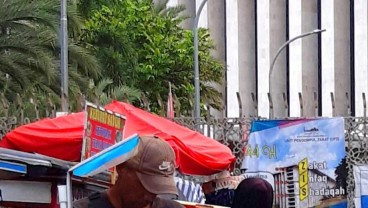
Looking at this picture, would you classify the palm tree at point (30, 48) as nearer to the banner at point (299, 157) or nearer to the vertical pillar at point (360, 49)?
the banner at point (299, 157)

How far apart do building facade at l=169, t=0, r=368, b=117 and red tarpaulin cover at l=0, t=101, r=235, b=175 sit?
29.3 meters

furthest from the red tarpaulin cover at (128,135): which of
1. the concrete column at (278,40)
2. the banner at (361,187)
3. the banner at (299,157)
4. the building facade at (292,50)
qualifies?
the concrete column at (278,40)

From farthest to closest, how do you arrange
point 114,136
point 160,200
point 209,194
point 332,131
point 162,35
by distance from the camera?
1. point 162,35
2. point 332,131
3. point 209,194
4. point 114,136
5. point 160,200

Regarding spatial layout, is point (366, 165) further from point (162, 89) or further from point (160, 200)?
point (162, 89)

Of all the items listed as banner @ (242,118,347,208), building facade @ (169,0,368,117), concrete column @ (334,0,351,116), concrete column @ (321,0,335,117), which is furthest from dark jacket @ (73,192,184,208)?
concrete column @ (334,0,351,116)

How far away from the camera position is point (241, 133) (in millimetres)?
12852

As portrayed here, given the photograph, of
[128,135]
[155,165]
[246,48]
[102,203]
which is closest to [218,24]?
[246,48]

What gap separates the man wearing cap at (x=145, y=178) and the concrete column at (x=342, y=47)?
37824 millimetres

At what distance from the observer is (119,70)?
25906 millimetres

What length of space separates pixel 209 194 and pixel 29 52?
891cm

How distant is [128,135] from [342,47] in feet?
108

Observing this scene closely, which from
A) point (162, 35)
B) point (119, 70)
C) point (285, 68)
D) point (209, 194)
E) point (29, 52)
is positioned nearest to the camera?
point (209, 194)

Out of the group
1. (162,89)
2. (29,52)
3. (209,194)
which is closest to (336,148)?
(209,194)

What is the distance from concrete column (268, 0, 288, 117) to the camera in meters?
42.4
